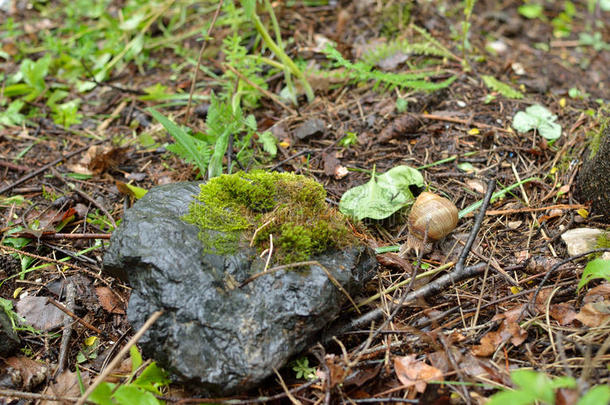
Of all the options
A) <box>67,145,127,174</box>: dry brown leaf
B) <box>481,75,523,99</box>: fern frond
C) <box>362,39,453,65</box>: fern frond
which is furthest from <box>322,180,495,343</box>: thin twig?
<box>67,145,127,174</box>: dry brown leaf

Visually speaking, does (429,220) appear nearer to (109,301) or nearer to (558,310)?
(558,310)

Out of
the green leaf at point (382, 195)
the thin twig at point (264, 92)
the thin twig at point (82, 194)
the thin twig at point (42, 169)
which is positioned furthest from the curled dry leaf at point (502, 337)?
the thin twig at point (42, 169)

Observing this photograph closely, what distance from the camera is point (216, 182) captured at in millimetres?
2426

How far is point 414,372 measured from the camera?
1.94m

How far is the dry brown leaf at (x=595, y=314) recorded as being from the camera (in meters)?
1.98

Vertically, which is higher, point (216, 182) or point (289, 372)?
point (216, 182)

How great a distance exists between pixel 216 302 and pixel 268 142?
1.55m

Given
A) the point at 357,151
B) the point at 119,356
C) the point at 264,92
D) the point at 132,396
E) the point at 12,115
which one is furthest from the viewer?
the point at 12,115

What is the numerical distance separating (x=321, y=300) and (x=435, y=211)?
0.91 meters

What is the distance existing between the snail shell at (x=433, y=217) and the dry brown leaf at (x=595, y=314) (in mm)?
754

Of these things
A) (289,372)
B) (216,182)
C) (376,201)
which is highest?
(216,182)

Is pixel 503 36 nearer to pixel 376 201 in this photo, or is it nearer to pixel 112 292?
pixel 376 201

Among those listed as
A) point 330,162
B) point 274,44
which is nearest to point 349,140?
point 330,162

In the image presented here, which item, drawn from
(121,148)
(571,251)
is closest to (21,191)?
(121,148)
